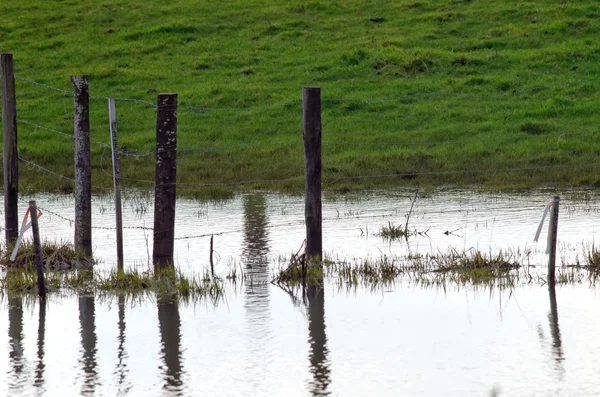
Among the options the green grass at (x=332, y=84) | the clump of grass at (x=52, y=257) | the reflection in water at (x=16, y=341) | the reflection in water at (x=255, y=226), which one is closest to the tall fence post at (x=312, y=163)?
the reflection in water at (x=255, y=226)

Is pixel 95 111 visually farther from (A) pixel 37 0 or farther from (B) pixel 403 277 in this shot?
(B) pixel 403 277

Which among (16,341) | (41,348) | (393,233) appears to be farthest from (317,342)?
(393,233)

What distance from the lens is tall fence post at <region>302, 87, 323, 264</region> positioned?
477 inches

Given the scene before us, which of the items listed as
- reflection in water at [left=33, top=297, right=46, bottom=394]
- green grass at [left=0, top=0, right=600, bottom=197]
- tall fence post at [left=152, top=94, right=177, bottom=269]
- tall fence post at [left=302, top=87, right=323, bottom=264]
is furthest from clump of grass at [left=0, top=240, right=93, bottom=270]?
green grass at [left=0, top=0, right=600, bottom=197]

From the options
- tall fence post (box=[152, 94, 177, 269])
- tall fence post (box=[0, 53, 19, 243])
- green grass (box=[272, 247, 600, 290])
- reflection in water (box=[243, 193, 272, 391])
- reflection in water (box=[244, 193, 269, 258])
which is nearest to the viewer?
reflection in water (box=[243, 193, 272, 391])

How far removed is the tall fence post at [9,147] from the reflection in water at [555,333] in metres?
6.76

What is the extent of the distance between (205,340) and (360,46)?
77.3 feet

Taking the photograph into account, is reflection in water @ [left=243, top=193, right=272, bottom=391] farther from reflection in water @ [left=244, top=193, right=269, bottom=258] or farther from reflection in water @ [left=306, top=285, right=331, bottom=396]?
reflection in water @ [left=306, top=285, right=331, bottom=396]

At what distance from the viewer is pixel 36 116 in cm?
2834

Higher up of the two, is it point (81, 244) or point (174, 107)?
point (174, 107)

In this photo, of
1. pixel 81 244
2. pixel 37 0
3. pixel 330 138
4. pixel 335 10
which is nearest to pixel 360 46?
pixel 335 10

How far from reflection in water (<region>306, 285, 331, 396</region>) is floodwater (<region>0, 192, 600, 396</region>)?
0.06 ft

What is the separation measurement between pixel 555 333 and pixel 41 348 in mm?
4714

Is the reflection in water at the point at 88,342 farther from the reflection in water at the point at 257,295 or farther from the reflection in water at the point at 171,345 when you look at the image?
the reflection in water at the point at 257,295
